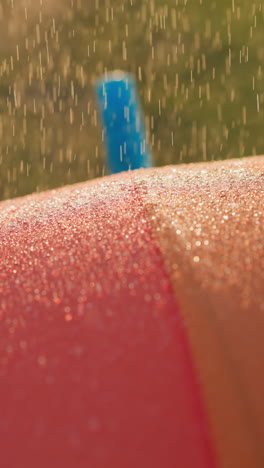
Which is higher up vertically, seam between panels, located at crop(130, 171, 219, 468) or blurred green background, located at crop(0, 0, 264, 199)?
blurred green background, located at crop(0, 0, 264, 199)

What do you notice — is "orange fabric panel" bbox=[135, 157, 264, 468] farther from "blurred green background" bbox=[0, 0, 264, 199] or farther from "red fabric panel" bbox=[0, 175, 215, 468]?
"blurred green background" bbox=[0, 0, 264, 199]

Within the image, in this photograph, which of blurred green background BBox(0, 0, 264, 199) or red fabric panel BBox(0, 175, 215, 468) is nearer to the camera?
red fabric panel BBox(0, 175, 215, 468)

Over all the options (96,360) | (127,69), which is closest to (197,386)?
(96,360)

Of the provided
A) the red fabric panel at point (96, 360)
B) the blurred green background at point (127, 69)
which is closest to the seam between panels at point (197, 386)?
the red fabric panel at point (96, 360)

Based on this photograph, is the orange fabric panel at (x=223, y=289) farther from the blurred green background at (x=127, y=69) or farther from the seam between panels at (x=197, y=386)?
the blurred green background at (x=127, y=69)

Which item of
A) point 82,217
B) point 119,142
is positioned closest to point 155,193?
point 82,217

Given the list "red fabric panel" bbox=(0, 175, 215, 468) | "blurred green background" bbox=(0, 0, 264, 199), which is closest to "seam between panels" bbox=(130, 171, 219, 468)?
"red fabric panel" bbox=(0, 175, 215, 468)
